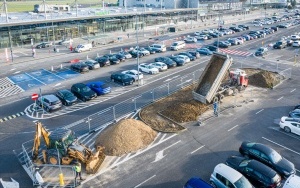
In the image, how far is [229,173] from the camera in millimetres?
17625

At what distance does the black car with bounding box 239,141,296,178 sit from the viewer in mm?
18933

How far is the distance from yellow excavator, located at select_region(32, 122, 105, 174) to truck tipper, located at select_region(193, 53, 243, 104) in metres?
13.1

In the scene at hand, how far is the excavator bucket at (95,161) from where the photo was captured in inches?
776

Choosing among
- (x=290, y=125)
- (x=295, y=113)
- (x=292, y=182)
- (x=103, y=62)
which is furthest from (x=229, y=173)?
(x=103, y=62)

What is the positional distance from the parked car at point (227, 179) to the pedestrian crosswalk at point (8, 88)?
87.8ft

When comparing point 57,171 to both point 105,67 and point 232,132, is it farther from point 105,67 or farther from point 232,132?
point 105,67

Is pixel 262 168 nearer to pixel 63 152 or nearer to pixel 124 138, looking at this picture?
pixel 124 138

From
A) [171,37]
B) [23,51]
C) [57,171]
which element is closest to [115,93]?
[57,171]

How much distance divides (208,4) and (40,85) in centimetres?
8912

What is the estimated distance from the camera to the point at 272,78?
36.3 m

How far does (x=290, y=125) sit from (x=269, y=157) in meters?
6.36

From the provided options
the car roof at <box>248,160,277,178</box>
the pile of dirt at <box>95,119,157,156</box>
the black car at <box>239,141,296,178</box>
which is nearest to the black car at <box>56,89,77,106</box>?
the pile of dirt at <box>95,119,157,156</box>

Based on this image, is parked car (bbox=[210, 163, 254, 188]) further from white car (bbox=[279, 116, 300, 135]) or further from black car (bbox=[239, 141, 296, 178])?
white car (bbox=[279, 116, 300, 135])

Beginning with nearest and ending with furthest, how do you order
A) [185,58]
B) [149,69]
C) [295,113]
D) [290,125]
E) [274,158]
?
[274,158] → [290,125] → [295,113] → [149,69] → [185,58]
